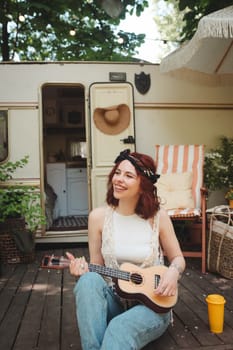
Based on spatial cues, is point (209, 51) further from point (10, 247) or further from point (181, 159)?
point (10, 247)

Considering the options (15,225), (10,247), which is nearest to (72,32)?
(15,225)

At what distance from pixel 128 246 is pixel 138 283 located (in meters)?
0.20

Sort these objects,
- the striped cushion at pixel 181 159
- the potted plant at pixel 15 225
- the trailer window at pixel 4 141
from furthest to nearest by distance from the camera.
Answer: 1. the trailer window at pixel 4 141
2. the striped cushion at pixel 181 159
3. the potted plant at pixel 15 225

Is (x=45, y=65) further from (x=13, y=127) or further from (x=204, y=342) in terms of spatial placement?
(x=204, y=342)

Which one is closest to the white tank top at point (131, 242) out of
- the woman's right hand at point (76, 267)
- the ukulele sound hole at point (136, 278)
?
the ukulele sound hole at point (136, 278)

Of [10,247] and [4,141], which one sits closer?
[10,247]

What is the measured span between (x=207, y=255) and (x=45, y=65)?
9.78 ft

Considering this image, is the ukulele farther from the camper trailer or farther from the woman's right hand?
the camper trailer

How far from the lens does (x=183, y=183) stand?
4102 mm

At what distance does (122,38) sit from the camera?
642 centimetres

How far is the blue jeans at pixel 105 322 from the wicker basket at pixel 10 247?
2.40m

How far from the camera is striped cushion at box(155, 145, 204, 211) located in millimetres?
4230

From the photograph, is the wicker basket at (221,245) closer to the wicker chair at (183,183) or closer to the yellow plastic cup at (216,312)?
the wicker chair at (183,183)

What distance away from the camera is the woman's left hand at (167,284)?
1617 millimetres
